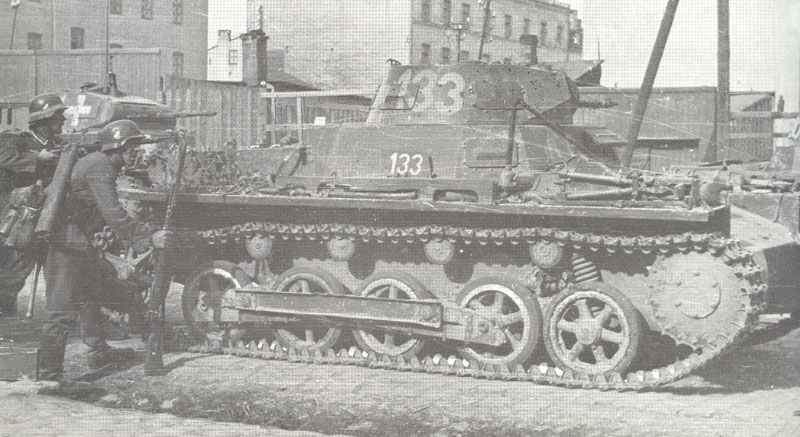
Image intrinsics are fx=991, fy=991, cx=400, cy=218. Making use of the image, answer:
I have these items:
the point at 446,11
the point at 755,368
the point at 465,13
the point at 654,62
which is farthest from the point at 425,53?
the point at 755,368

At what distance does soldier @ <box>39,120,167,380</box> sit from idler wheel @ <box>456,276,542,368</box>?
8.94 feet

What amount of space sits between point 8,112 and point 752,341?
1930cm

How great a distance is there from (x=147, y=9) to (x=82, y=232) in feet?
119

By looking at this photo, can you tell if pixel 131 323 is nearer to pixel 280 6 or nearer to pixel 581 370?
pixel 581 370

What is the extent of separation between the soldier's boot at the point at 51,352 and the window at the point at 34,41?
29974 millimetres

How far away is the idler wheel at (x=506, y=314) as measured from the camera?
27.6 ft

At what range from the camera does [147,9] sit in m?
42.5

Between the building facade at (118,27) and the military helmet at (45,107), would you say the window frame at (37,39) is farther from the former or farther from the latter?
the military helmet at (45,107)

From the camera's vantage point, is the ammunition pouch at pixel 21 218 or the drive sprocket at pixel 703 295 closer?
the drive sprocket at pixel 703 295

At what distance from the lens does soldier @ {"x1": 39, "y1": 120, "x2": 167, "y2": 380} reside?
805 centimetres

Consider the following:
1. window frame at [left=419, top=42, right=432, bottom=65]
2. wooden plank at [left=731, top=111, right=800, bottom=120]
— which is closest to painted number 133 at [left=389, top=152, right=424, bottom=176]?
wooden plank at [left=731, top=111, right=800, bottom=120]

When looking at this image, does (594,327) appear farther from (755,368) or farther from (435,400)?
(755,368)

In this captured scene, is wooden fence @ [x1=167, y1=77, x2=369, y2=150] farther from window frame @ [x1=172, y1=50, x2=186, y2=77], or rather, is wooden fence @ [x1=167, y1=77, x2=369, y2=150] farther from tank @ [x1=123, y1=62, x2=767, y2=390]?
window frame @ [x1=172, y1=50, x2=186, y2=77]

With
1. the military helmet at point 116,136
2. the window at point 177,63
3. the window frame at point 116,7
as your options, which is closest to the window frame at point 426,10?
the window at point 177,63
